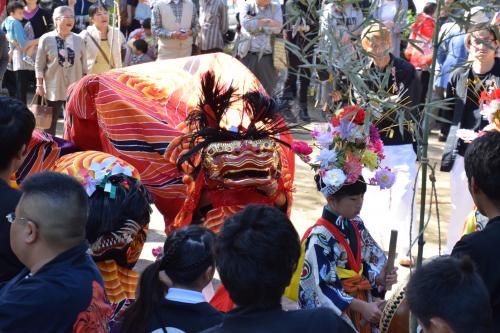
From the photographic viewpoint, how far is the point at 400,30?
10.2 ft

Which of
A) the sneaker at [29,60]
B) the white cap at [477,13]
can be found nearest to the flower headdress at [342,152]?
the white cap at [477,13]

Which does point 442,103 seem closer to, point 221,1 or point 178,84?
point 178,84

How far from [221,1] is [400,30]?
816 cm

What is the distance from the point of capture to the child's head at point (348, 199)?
147 inches

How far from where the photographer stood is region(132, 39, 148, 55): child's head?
11047 millimetres

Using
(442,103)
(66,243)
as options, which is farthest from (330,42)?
(66,243)

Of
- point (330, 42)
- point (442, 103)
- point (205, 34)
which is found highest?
point (330, 42)

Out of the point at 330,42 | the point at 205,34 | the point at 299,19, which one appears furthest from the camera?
the point at 205,34

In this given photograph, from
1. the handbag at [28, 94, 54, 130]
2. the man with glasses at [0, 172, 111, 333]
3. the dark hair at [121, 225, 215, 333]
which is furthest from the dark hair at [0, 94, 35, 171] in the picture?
the handbag at [28, 94, 54, 130]

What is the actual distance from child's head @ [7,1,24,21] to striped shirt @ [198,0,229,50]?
226cm

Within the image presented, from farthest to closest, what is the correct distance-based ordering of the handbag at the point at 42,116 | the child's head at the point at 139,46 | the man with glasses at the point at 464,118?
the child's head at the point at 139,46 → the handbag at the point at 42,116 → the man with glasses at the point at 464,118

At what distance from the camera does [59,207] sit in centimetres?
262

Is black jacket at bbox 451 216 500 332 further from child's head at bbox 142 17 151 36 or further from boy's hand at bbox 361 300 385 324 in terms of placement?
child's head at bbox 142 17 151 36

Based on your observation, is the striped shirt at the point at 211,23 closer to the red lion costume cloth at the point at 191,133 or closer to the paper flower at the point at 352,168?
the red lion costume cloth at the point at 191,133
